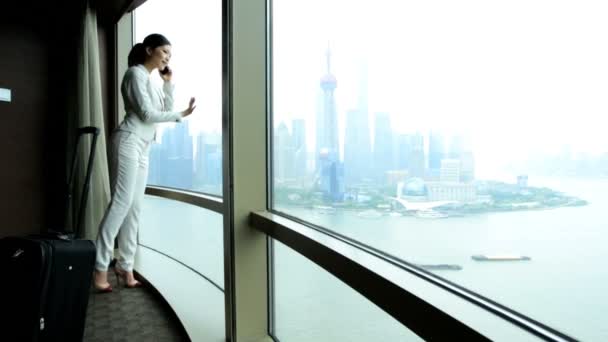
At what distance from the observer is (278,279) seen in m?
1.81

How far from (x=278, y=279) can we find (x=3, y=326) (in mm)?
1020

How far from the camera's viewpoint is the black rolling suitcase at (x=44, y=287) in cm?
155

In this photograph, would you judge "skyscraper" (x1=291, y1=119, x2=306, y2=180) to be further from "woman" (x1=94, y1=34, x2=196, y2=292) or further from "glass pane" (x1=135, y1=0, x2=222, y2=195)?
"woman" (x1=94, y1=34, x2=196, y2=292)

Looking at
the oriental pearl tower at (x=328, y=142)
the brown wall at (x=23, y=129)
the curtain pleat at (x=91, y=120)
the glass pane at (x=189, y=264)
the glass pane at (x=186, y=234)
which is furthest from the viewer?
the brown wall at (x=23, y=129)

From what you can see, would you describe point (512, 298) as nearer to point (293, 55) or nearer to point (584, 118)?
point (584, 118)

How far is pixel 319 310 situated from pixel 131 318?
3.81 ft

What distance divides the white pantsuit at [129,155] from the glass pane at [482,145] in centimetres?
142

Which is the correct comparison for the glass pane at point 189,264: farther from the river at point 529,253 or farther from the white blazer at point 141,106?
the river at point 529,253

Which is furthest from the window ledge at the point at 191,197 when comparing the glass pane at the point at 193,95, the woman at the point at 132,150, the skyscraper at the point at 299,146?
the skyscraper at the point at 299,146

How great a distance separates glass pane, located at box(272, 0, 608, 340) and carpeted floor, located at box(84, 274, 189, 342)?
1.09 metres

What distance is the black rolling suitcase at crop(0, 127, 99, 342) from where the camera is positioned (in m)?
1.55

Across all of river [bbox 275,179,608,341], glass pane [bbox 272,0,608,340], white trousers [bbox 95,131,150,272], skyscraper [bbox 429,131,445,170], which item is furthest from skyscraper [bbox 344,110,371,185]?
white trousers [bbox 95,131,150,272]

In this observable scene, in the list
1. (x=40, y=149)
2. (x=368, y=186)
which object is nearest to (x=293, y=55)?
(x=368, y=186)

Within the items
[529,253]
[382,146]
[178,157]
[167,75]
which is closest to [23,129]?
[178,157]
